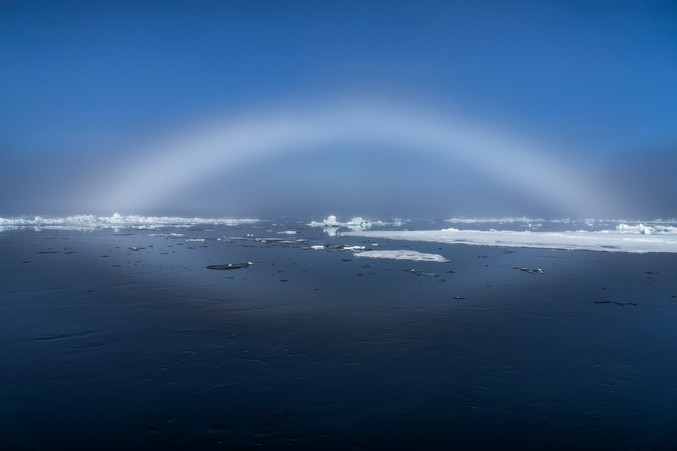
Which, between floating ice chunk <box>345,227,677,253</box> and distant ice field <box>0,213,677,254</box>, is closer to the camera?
floating ice chunk <box>345,227,677,253</box>

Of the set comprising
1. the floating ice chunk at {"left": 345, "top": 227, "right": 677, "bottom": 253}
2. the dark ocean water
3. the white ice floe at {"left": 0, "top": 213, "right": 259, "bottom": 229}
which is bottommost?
the dark ocean water

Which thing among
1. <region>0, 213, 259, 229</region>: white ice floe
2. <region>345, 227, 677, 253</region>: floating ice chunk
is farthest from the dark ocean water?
<region>0, 213, 259, 229</region>: white ice floe

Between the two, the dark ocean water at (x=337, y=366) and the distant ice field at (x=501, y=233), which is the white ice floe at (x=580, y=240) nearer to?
the distant ice field at (x=501, y=233)

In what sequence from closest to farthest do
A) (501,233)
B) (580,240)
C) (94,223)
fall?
(580,240), (501,233), (94,223)

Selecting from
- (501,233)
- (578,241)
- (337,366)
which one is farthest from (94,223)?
(337,366)

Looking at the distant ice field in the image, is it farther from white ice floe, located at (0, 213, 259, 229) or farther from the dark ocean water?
the dark ocean water

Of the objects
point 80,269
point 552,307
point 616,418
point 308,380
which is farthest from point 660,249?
point 80,269

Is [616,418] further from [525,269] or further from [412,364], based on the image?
[525,269]

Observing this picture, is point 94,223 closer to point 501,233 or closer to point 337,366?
point 501,233
